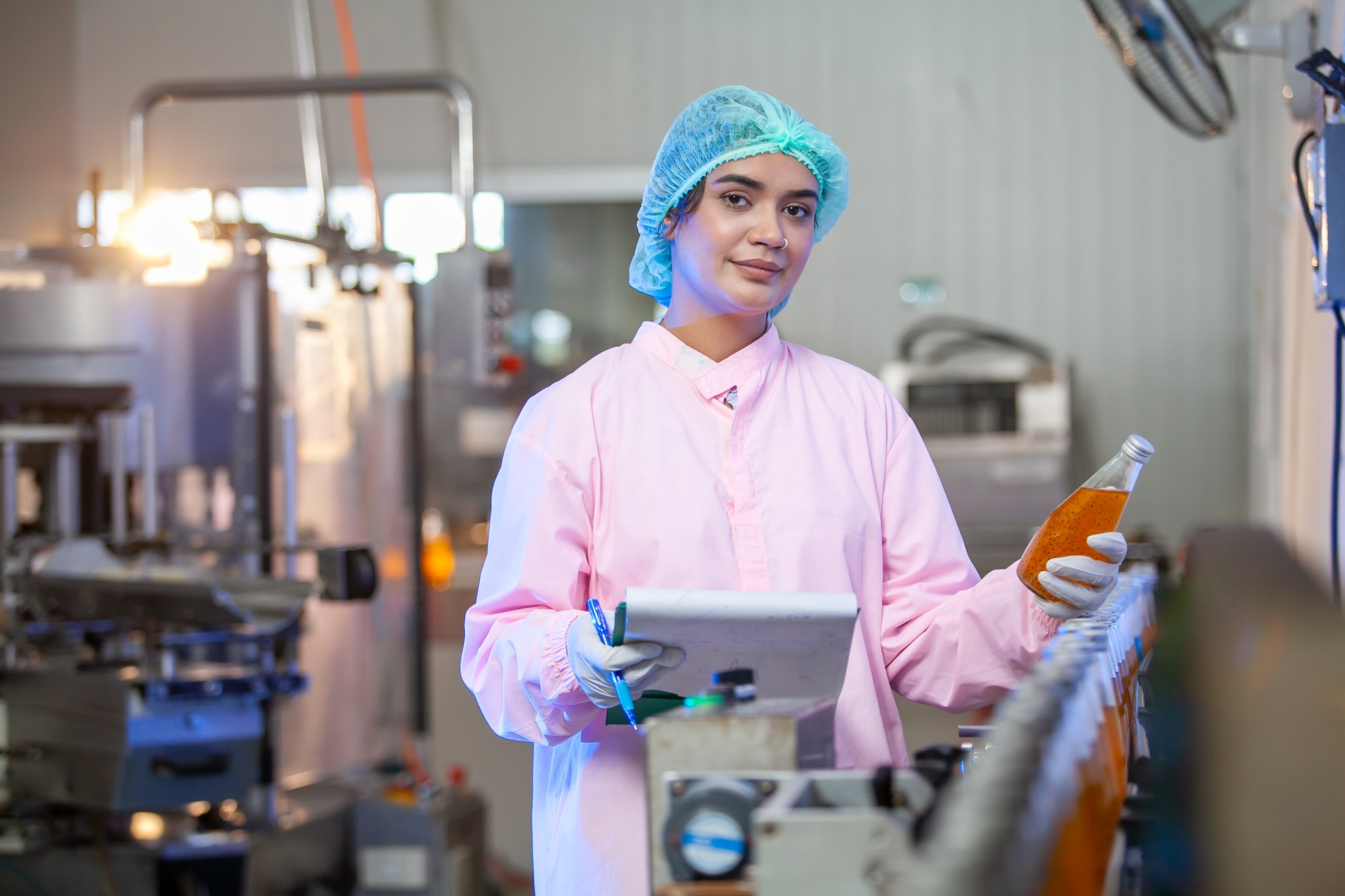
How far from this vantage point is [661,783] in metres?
0.75

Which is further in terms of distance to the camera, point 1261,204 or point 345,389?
point 1261,204

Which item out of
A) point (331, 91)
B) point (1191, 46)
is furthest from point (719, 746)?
point (331, 91)

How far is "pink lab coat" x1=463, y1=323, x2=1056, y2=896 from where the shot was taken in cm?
112

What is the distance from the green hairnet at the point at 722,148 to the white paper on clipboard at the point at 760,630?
443 mm

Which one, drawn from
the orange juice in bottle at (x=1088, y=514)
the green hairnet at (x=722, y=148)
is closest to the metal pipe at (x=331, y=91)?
the green hairnet at (x=722, y=148)

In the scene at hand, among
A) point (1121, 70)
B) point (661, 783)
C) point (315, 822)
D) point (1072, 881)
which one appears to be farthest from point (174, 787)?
point (1121, 70)

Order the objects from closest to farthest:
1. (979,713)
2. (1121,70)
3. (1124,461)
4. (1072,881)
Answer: (1072,881), (1124,461), (979,713), (1121,70)

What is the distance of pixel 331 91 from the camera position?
2.83 m

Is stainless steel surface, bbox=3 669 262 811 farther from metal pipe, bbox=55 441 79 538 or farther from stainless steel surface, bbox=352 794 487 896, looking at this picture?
stainless steel surface, bbox=352 794 487 896

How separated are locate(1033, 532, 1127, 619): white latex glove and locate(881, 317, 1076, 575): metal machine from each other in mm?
2287

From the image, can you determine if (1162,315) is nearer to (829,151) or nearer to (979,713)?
(979,713)

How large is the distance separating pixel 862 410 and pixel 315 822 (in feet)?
5.70

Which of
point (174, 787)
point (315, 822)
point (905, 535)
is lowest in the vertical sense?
point (315, 822)

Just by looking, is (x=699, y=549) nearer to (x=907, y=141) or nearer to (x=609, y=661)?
(x=609, y=661)
